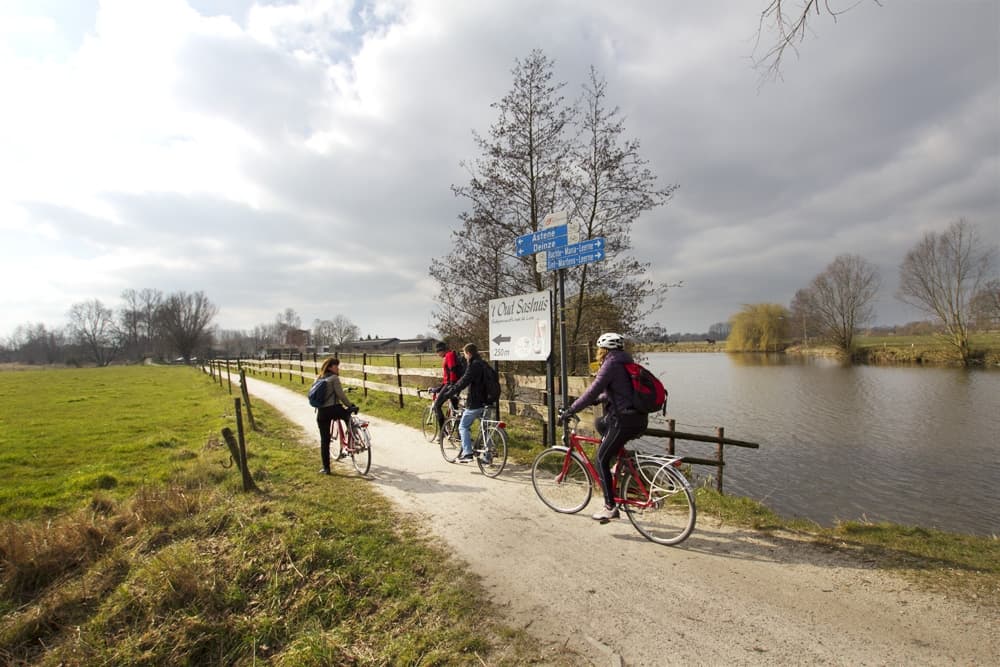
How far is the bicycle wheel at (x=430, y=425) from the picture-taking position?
8570mm

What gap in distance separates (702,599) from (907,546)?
2207 millimetres

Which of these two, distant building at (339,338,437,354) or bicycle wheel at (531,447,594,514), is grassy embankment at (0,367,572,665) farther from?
distant building at (339,338,437,354)

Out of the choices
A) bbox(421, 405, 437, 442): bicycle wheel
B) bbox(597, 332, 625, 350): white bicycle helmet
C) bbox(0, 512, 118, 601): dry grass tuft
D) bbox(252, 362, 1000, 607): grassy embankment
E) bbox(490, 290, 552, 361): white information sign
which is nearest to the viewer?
bbox(252, 362, 1000, 607): grassy embankment

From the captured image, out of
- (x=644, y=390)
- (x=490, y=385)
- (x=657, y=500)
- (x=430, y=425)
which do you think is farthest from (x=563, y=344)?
(x=430, y=425)

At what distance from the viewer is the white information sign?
23.2 ft

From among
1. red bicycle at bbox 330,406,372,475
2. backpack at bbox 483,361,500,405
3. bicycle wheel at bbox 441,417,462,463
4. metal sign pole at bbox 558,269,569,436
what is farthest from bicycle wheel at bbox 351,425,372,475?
metal sign pole at bbox 558,269,569,436

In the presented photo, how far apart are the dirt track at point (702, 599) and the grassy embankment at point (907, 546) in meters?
0.21

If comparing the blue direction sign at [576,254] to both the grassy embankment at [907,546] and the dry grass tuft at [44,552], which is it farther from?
the dry grass tuft at [44,552]

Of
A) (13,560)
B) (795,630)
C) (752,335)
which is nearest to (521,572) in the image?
(795,630)

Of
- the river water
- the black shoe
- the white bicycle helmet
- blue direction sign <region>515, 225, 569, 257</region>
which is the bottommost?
the river water

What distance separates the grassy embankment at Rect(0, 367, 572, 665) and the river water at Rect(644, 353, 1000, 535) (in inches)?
225

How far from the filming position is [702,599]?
306cm

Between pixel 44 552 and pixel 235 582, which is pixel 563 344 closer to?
pixel 235 582

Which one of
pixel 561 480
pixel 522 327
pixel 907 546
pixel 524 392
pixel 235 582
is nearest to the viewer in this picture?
pixel 235 582
